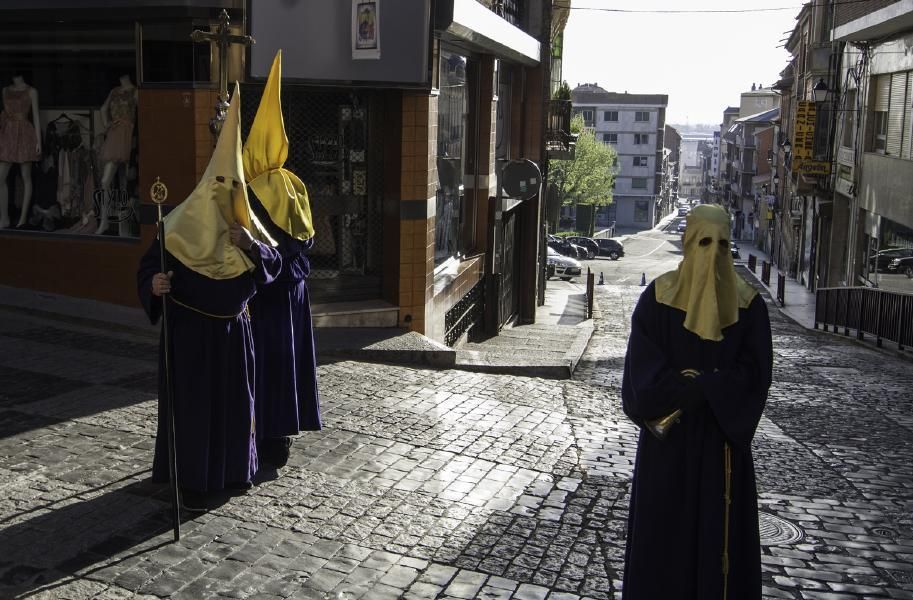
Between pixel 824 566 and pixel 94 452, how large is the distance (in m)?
4.99

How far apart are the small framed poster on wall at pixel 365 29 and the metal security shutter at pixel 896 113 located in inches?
702

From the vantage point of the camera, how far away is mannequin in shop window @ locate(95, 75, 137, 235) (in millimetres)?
12406

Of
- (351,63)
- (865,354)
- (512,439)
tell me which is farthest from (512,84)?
(512,439)

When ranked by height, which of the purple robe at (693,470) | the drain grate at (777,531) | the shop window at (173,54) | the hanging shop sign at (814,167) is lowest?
the drain grate at (777,531)

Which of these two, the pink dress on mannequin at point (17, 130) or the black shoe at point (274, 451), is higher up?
the pink dress on mannequin at point (17, 130)

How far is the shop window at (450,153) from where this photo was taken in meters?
15.0

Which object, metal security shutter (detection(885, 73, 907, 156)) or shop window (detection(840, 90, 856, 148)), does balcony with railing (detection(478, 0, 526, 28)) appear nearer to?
metal security shutter (detection(885, 73, 907, 156))

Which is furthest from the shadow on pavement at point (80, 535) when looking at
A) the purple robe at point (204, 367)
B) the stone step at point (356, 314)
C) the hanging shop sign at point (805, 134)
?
the hanging shop sign at point (805, 134)

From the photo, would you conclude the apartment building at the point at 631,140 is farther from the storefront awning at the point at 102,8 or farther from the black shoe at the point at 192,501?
the black shoe at the point at 192,501

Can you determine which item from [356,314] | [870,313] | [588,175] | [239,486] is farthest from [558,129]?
[588,175]

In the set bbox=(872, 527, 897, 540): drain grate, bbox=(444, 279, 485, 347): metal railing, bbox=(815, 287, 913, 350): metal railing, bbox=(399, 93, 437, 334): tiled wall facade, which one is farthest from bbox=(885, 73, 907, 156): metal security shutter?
bbox=(872, 527, 897, 540): drain grate

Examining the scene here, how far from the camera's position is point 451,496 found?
7.17 meters

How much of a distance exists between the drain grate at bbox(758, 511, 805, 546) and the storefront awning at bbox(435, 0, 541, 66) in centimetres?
761

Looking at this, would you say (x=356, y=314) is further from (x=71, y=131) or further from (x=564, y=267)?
(x=564, y=267)
